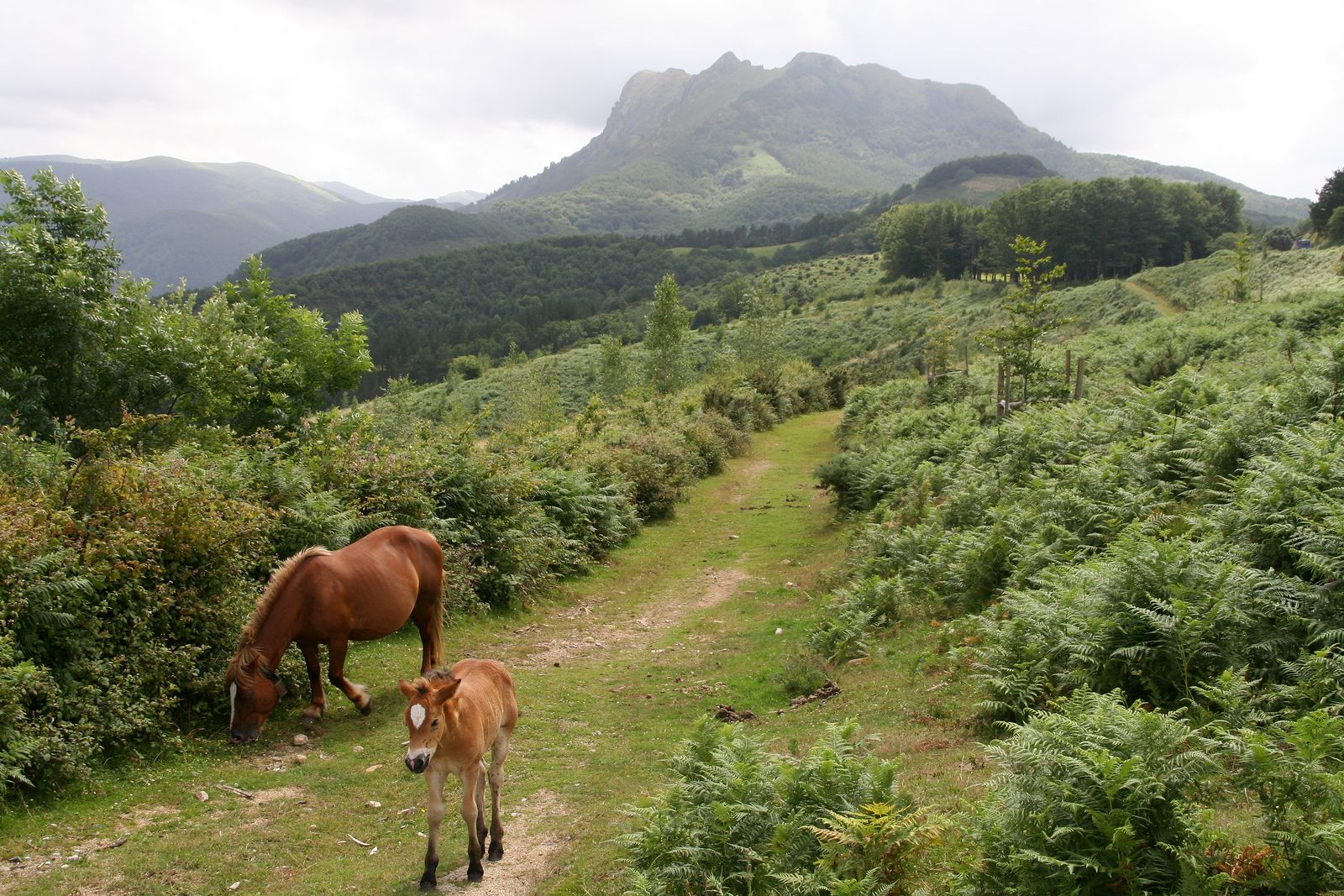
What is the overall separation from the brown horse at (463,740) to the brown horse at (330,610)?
3176mm

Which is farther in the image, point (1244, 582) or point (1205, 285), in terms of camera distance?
point (1205, 285)

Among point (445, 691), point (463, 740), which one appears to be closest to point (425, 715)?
point (445, 691)

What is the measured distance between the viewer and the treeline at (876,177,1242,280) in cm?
7694

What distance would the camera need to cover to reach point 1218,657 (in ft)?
20.7

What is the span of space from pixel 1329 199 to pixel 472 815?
80.6 m

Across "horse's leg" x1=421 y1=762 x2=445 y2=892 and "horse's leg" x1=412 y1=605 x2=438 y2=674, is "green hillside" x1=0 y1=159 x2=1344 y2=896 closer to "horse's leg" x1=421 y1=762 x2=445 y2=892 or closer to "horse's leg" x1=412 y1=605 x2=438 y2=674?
"horse's leg" x1=421 y1=762 x2=445 y2=892

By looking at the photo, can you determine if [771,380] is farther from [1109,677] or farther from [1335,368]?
[1109,677]

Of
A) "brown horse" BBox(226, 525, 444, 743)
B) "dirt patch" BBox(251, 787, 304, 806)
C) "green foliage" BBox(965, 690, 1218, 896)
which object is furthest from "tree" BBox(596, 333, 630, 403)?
"green foliage" BBox(965, 690, 1218, 896)

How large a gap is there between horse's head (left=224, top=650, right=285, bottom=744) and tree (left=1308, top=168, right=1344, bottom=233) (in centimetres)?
7797

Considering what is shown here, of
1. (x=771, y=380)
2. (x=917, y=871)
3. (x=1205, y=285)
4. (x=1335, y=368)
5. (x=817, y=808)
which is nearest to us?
(x=917, y=871)

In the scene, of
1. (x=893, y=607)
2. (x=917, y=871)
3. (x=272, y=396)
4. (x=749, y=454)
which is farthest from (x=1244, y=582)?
(x=749, y=454)

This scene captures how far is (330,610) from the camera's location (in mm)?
9070

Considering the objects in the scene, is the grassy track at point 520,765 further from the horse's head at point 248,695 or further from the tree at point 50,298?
the tree at point 50,298

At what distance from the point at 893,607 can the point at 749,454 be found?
70.3ft
